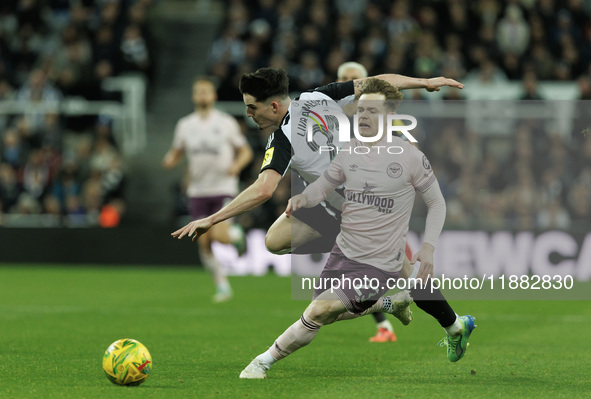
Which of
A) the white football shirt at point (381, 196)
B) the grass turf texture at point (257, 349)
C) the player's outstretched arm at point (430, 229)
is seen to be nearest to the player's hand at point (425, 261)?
the player's outstretched arm at point (430, 229)

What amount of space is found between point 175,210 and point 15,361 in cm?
980

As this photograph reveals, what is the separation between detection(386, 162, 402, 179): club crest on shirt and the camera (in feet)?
20.6

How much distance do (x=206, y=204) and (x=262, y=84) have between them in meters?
6.34

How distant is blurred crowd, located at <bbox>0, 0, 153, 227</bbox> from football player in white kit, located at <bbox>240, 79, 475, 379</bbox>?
11005 millimetres

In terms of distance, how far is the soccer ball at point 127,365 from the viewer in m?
6.17

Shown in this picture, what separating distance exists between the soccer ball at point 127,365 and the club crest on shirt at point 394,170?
188cm

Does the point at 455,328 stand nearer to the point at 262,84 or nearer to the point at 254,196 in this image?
the point at 254,196

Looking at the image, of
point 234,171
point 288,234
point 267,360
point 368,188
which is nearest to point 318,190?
point 368,188

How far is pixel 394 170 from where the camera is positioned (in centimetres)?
630

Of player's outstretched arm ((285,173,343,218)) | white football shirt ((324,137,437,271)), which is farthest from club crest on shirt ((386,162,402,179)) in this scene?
player's outstretched arm ((285,173,343,218))

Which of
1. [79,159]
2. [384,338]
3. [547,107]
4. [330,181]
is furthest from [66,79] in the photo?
[330,181]

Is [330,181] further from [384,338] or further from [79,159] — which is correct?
[79,159]

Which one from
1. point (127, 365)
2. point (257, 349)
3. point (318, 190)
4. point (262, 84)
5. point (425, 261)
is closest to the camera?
point (425, 261)

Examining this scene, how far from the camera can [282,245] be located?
7.34 m
